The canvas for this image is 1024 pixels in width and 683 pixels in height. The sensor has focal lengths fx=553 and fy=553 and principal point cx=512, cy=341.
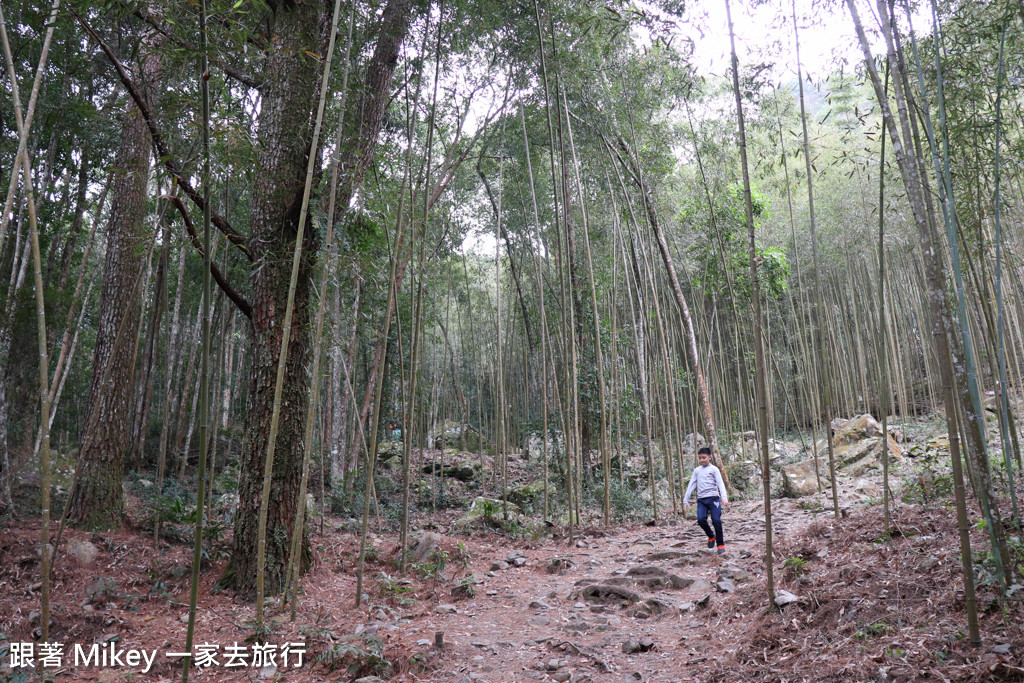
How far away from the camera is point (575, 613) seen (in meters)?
3.42

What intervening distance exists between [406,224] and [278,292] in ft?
4.53

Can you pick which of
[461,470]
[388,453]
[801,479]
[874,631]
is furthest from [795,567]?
[388,453]

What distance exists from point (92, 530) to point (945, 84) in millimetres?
6711

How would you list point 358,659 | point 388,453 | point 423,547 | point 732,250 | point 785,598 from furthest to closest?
1. point 388,453
2. point 732,250
3. point 423,547
4. point 785,598
5. point 358,659

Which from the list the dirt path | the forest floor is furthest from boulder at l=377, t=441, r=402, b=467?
the forest floor

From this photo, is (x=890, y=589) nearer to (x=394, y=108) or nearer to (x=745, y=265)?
(x=745, y=265)

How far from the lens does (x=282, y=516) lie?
3527 mm

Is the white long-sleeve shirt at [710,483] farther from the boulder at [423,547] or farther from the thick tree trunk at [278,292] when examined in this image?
the thick tree trunk at [278,292]

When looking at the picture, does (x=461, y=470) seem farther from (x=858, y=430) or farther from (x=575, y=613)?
(x=575, y=613)

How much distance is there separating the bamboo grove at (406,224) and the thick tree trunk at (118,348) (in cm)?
3

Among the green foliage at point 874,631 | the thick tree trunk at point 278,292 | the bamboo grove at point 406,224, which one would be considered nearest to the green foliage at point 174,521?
the bamboo grove at point 406,224

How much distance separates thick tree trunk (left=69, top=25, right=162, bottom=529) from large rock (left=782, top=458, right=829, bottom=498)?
24.1 feet

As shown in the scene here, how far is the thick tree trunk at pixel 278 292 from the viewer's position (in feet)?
11.3

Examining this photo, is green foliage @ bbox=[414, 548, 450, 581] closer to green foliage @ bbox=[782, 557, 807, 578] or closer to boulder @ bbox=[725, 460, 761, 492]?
green foliage @ bbox=[782, 557, 807, 578]
